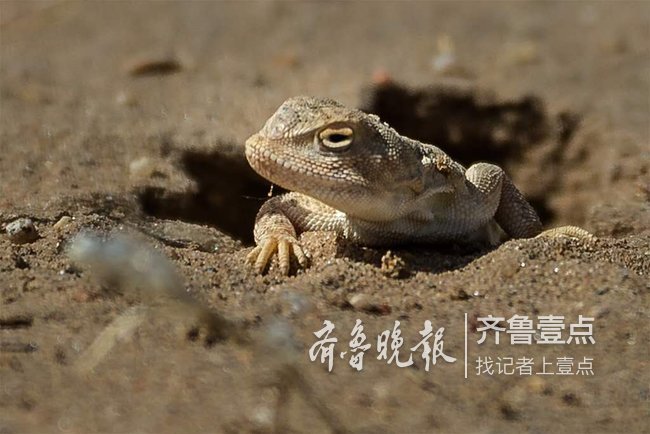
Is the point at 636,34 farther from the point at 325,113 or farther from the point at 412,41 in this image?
the point at 325,113

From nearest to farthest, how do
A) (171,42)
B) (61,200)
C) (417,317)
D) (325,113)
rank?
1. (417,317)
2. (325,113)
3. (61,200)
4. (171,42)

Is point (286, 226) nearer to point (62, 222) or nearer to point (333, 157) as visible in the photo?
point (333, 157)

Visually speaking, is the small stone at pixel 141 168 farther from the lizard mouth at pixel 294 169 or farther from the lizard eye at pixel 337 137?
the lizard eye at pixel 337 137

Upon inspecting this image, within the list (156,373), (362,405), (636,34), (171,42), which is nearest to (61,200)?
(156,373)

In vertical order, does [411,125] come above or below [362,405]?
above

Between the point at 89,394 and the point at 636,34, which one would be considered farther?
the point at 636,34

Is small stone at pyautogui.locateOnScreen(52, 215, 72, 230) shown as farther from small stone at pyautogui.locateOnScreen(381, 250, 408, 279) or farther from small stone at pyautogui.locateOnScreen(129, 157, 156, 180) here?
small stone at pyautogui.locateOnScreen(381, 250, 408, 279)

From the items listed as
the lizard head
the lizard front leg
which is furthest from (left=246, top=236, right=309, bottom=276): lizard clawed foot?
the lizard head
